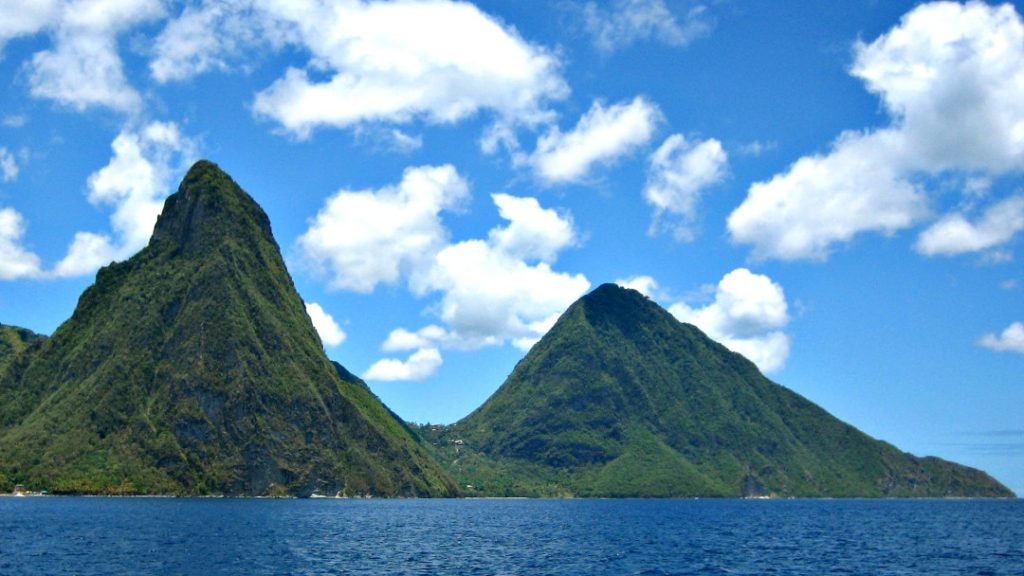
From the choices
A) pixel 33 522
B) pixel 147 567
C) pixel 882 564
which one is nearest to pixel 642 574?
pixel 882 564

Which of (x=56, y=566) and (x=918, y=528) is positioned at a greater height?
(x=918, y=528)

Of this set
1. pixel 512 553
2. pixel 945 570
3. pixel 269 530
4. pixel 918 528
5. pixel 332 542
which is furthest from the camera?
pixel 918 528

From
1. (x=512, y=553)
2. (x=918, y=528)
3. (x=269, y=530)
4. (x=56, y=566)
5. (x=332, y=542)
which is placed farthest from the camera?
(x=918, y=528)

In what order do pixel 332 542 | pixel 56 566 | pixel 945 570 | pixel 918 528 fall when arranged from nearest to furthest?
pixel 56 566
pixel 945 570
pixel 332 542
pixel 918 528

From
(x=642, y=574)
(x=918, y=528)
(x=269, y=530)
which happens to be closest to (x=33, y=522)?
(x=269, y=530)

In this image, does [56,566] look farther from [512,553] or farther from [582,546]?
[582,546]

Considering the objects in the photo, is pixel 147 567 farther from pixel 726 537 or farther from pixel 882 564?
pixel 726 537

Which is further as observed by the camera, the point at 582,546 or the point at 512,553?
the point at 582,546

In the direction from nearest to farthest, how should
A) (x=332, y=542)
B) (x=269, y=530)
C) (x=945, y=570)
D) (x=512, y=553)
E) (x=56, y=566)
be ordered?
(x=56, y=566), (x=945, y=570), (x=512, y=553), (x=332, y=542), (x=269, y=530)

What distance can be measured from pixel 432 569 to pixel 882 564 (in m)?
52.3

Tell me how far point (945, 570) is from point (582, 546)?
48.3 metres

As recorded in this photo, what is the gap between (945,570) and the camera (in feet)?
323

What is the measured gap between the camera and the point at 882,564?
343 ft

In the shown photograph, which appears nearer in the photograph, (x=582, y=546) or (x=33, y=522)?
(x=582, y=546)
